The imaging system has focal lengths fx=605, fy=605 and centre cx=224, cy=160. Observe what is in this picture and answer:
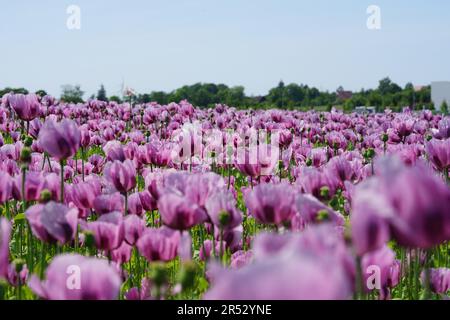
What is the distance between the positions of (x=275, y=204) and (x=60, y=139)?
142 centimetres

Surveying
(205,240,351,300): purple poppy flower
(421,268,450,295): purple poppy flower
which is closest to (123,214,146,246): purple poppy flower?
(205,240,351,300): purple poppy flower

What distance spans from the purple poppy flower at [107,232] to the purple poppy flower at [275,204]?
534mm

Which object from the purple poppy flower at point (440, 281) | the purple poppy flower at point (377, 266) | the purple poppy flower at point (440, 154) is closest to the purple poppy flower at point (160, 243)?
the purple poppy flower at point (377, 266)

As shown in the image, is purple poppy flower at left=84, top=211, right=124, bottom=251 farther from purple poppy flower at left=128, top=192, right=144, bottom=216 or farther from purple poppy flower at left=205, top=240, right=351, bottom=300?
purple poppy flower at left=205, top=240, right=351, bottom=300

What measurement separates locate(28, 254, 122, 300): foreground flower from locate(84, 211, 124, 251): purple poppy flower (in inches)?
27.0

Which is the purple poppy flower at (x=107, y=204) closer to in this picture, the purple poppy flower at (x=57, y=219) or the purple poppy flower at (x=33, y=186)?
the purple poppy flower at (x=33, y=186)

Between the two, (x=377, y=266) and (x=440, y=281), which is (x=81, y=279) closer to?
(x=377, y=266)

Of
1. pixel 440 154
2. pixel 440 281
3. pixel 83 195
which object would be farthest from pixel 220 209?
pixel 440 154

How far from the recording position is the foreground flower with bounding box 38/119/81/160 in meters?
3.15

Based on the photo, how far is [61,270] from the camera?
153 centimetres

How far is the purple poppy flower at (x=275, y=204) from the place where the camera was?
88.0 inches

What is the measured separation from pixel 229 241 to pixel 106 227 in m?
0.87
